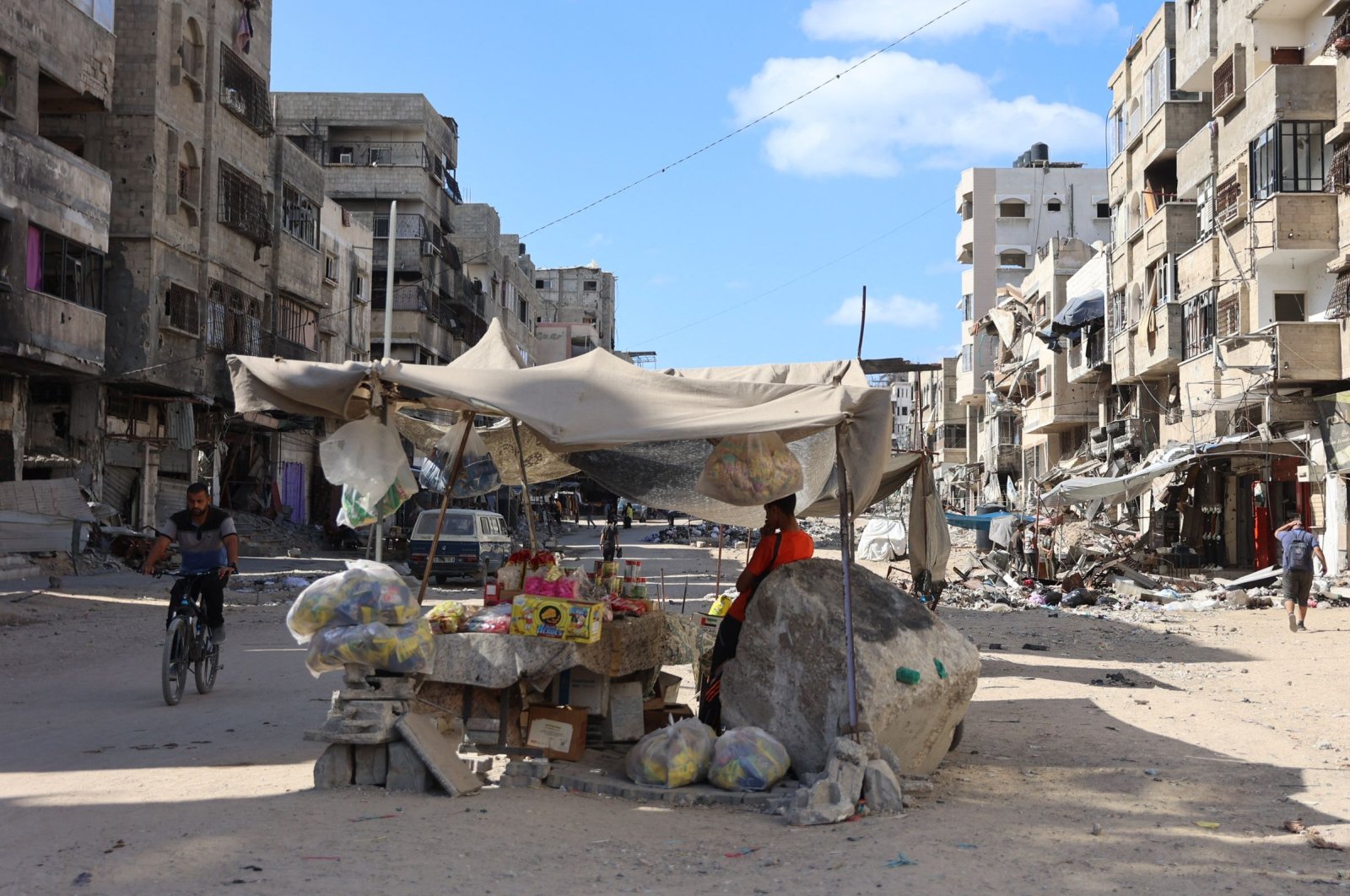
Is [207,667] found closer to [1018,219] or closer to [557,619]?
[557,619]

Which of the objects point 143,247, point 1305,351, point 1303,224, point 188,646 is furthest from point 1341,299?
point 143,247

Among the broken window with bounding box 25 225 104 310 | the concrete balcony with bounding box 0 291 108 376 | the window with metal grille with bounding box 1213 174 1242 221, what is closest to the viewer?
the concrete balcony with bounding box 0 291 108 376

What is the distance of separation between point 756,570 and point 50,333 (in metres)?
20.2

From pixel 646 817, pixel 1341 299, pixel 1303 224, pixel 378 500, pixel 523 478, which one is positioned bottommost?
pixel 646 817

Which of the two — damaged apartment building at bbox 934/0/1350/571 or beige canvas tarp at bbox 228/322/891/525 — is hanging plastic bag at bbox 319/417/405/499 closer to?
beige canvas tarp at bbox 228/322/891/525

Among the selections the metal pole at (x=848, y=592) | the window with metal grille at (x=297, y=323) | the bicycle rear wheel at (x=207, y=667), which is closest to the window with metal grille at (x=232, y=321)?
the window with metal grille at (x=297, y=323)

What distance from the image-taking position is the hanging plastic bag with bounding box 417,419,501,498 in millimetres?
9781

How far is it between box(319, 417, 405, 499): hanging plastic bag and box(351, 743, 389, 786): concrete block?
167 centimetres

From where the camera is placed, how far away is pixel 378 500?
804cm

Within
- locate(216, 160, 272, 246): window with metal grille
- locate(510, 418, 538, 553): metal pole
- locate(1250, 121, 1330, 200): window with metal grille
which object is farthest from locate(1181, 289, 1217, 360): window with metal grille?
locate(510, 418, 538, 553): metal pole

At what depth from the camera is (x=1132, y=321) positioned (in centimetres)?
3953

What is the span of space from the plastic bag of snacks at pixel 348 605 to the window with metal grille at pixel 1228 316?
26958 mm

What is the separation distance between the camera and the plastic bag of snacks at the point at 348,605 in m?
7.11

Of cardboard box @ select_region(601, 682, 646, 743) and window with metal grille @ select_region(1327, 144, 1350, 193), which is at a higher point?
window with metal grille @ select_region(1327, 144, 1350, 193)
